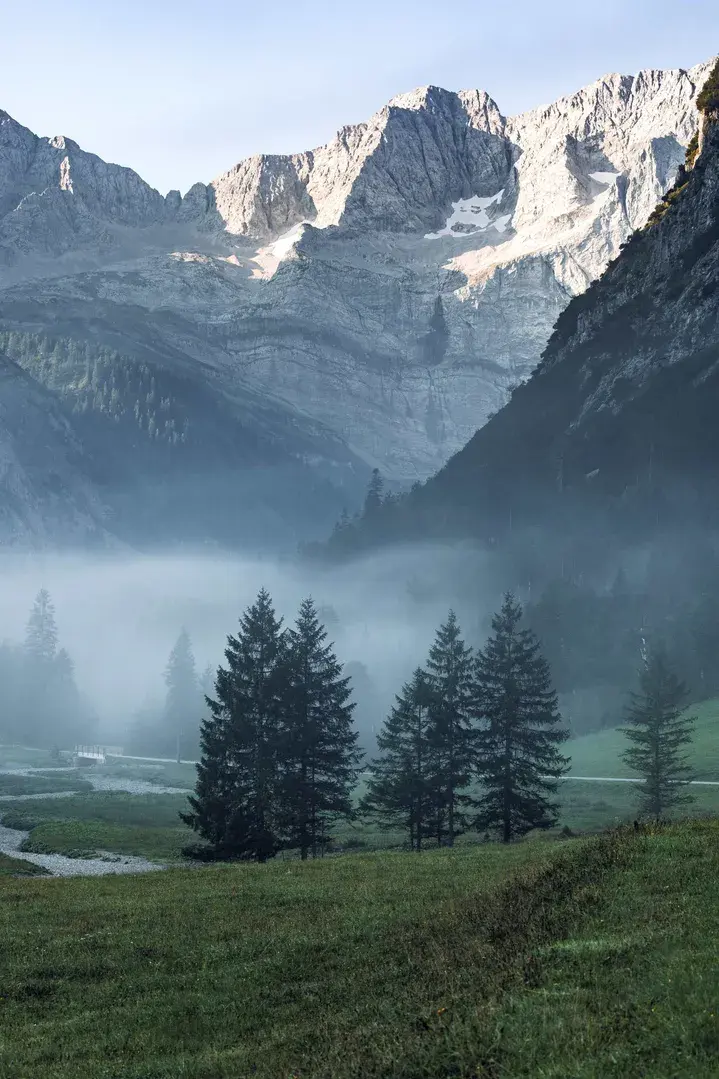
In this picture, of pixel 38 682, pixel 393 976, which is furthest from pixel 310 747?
pixel 38 682

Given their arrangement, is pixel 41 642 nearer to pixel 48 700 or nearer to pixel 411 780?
pixel 48 700

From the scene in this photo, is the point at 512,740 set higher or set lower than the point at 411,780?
higher

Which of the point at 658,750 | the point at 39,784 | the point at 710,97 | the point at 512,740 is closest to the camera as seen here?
the point at 512,740

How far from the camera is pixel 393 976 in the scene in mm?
16953

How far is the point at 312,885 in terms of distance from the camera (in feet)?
92.8

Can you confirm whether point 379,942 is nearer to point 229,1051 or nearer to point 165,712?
point 229,1051

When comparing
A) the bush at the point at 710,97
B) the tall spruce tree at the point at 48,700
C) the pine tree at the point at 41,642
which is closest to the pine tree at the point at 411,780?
the tall spruce tree at the point at 48,700

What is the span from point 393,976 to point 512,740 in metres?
37.9

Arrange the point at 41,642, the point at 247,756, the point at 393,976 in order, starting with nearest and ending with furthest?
the point at 393,976 → the point at 247,756 → the point at 41,642

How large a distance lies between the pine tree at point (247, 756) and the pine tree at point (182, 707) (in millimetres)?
96059

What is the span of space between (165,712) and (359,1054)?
14801 cm

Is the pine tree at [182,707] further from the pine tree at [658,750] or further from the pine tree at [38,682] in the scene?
the pine tree at [658,750]

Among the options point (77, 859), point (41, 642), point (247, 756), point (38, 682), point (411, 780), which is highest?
point (41, 642)

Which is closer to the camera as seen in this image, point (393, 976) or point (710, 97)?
point (393, 976)
